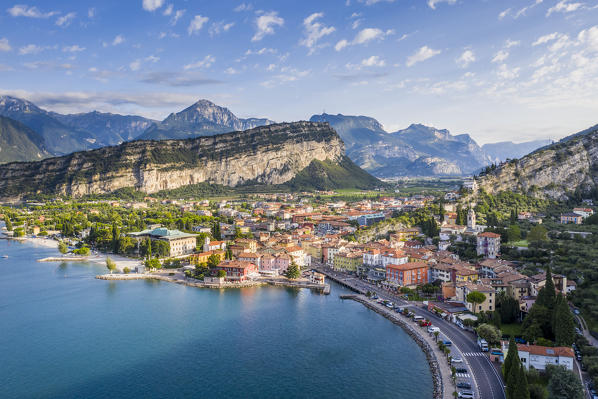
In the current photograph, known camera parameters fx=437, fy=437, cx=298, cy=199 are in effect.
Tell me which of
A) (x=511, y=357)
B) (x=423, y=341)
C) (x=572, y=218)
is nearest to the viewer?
(x=511, y=357)

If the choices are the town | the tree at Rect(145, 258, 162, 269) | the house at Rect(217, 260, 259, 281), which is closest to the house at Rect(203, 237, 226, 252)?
the town

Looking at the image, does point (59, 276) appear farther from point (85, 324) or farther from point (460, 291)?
point (460, 291)

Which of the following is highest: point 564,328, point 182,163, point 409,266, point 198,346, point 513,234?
point 182,163

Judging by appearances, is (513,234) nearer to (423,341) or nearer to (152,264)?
(423,341)

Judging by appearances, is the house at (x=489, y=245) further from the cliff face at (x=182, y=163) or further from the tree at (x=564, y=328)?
the cliff face at (x=182, y=163)

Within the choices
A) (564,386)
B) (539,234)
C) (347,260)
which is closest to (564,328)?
(564,386)

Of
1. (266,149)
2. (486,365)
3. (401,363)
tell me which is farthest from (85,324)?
(266,149)

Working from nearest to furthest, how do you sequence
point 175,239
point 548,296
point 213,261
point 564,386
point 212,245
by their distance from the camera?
point 564,386, point 548,296, point 213,261, point 212,245, point 175,239
